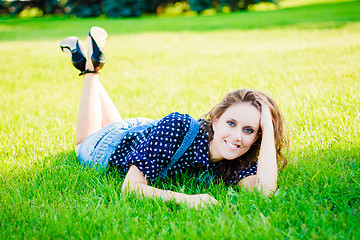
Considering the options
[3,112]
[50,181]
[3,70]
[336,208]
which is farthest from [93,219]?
[3,70]

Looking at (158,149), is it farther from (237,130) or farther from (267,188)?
(267,188)

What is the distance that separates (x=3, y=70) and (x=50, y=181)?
5650 millimetres

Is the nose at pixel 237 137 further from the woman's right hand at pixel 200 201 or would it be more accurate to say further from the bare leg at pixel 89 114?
the bare leg at pixel 89 114

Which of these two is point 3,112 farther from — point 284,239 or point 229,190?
point 284,239

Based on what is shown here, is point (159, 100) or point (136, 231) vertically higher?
point (159, 100)

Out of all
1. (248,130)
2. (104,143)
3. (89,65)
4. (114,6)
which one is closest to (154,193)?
(248,130)

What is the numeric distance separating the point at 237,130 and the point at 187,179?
600 millimetres

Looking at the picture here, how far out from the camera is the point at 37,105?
480 centimetres

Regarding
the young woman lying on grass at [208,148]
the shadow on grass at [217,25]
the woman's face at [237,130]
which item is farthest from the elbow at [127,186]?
the shadow on grass at [217,25]

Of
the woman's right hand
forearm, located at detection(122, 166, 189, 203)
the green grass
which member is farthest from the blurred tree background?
the woman's right hand

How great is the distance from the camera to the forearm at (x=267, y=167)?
225 centimetres

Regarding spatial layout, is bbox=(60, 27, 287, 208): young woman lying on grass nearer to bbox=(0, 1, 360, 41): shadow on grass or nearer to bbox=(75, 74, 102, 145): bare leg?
bbox=(75, 74, 102, 145): bare leg

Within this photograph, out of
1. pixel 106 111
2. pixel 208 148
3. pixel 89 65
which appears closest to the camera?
pixel 208 148

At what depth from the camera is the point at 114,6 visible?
2948 cm
